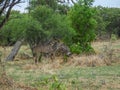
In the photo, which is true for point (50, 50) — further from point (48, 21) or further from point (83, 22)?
point (83, 22)

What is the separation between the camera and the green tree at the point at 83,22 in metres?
21.7

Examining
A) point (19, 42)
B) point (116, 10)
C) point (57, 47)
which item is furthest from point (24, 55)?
point (116, 10)

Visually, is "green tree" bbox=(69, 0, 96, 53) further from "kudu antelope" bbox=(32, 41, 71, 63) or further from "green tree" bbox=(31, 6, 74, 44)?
"green tree" bbox=(31, 6, 74, 44)

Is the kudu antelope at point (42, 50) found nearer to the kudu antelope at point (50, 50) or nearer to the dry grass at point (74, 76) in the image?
the kudu antelope at point (50, 50)

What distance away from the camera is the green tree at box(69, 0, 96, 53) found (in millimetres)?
21719

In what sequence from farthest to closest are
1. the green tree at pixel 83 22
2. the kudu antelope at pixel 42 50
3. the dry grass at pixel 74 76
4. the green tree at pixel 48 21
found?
1. the green tree at pixel 83 22
2. the green tree at pixel 48 21
3. the kudu antelope at pixel 42 50
4. the dry grass at pixel 74 76

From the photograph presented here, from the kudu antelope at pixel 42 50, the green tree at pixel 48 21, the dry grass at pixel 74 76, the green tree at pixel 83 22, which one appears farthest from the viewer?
the green tree at pixel 83 22

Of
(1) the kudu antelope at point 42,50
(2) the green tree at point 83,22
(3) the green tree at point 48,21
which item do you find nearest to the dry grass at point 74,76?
(1) the kudu antelope at point 42,50

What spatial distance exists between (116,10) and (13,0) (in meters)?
34.2

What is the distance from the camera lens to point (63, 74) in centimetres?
1232

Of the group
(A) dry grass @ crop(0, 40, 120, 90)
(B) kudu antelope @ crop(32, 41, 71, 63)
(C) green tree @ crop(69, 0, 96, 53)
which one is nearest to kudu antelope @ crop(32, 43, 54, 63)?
(B) kudu antelope @ crop(32, 41, 71, 63)

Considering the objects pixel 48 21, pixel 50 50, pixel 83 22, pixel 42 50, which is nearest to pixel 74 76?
pixel 42 50

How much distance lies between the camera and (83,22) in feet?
71.5

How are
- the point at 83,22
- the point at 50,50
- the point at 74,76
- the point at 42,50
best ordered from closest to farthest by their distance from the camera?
the point at 74,76 → the point at 42,50 → the point at 50,50 → the point at 83,22
